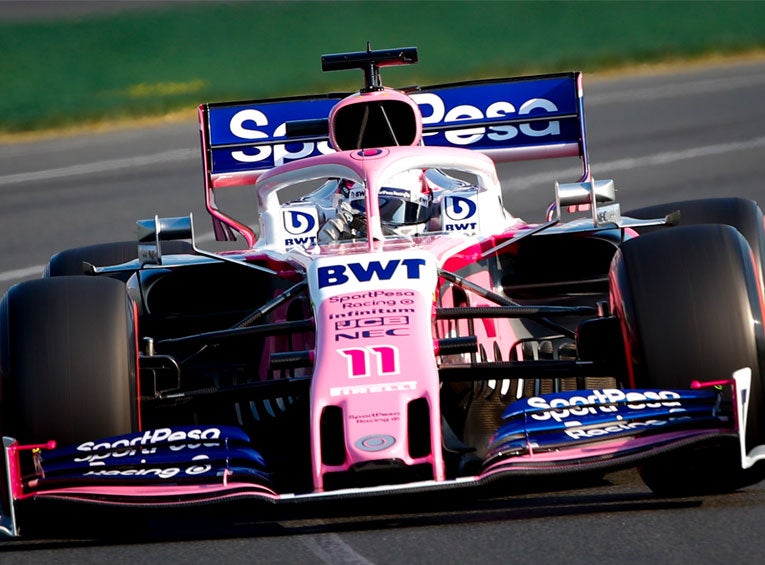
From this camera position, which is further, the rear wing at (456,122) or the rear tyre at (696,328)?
the rear wing at (456,122)

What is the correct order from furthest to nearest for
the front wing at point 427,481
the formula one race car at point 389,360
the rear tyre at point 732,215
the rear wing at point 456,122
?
1. the rear wing at point 456,122
2. the rear tyre at point 732,215
3. the formula one race car at point 389,360
4. the front wing at point 427,481

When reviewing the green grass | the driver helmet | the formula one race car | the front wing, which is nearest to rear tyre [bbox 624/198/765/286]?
the formula one race car

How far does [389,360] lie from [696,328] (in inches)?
50.2

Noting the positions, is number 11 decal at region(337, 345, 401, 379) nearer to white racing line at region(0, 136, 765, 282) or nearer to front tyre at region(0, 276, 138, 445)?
front tyre at region(0, 276, 138, 445)

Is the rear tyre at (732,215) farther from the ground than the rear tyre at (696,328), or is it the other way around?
the rear tyre at (732,215)

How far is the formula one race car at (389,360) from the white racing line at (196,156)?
590 cm

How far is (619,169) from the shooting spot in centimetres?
1628

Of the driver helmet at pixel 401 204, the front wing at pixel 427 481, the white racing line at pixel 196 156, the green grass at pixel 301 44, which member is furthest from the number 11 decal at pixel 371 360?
the green grass at pixel 301 44

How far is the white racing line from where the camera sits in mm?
14664

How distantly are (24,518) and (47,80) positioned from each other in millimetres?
15112

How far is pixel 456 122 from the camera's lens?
10.4 metres

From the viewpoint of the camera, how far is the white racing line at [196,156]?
48.1 ft

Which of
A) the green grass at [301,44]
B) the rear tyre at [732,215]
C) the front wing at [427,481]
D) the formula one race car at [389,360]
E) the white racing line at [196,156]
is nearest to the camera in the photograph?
the front wing at [427,481]

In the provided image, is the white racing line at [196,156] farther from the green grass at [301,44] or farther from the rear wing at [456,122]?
the rear wing at [456,122]
